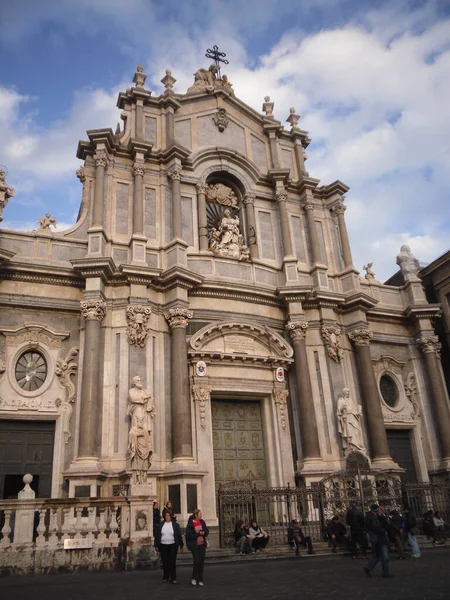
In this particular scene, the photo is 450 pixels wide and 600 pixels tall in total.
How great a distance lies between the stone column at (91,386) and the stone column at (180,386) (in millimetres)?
2132

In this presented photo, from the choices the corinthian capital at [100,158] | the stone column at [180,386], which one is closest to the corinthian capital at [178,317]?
the stone column at [180,386]

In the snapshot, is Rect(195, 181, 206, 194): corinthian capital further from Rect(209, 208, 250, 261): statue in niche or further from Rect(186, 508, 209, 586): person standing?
Rect(186, 508, 209, 586): person standing

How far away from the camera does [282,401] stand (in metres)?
18.4

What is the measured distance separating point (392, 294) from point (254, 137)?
28.5 ft

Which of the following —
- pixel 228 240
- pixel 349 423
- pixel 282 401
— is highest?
pixel 228 240

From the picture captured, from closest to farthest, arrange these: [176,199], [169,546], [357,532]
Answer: [169,546] < [357,532] < [176,199]

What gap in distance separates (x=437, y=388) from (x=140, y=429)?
11.9 meters

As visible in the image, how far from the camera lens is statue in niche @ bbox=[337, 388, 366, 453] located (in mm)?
17984

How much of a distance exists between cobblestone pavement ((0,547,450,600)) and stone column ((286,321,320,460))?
627 cm

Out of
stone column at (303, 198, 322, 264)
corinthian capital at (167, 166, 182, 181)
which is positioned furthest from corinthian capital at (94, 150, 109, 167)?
stone column at (303, 198, 322, 264)

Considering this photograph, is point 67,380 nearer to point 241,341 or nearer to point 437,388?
point 241,341

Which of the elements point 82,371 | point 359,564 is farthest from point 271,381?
point 359,564

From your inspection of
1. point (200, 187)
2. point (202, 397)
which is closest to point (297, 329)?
point (202, 397)

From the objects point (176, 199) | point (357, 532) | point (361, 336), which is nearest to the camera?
point (357, 532)
